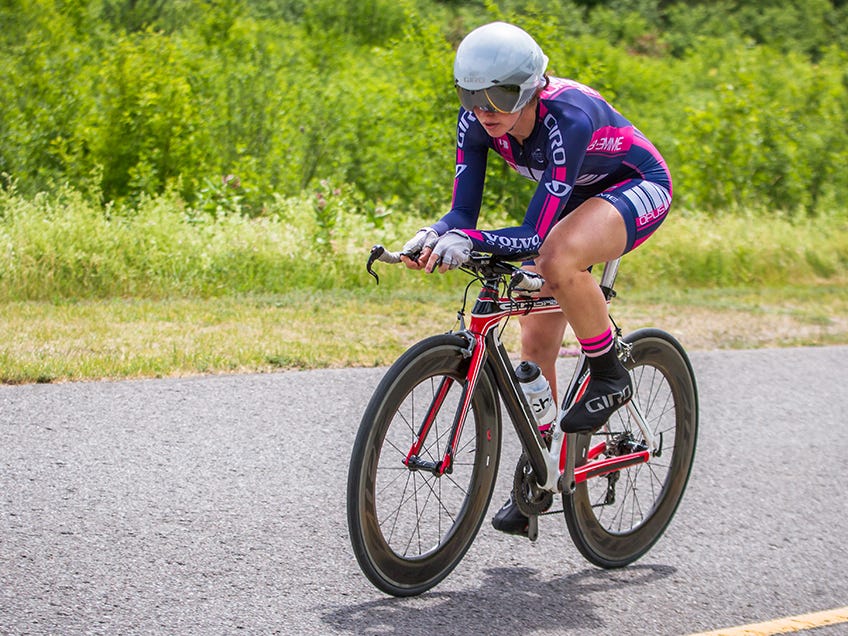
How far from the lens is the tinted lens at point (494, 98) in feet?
12.4

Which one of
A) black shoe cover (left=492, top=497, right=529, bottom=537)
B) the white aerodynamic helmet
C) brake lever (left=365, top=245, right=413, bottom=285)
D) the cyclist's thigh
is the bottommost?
black shoe cover (left=492, top=497, right=529, bottom=537)

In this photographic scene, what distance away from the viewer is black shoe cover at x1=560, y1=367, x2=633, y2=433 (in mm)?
4273

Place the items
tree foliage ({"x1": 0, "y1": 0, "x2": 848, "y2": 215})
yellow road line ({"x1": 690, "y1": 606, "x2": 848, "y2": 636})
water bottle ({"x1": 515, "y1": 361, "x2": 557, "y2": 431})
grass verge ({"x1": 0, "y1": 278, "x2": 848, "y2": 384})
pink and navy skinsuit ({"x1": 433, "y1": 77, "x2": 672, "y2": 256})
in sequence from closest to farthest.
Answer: pink and navy skinsuit ({"x1": 433, "y1": 77, "x2": 672, "y2": 256}) < yellow road line ({"x1": 690, "y1": 606, "x2": 848, "y2": 636}) < water bottle ({"x1": 515, "y1": 361, "x2": 557, "y2": 431}) < grass verge ({"x1": 0, "y1": 278, "x2": 848, "y2": 384}) < tree foliage ({"x1": 0, "y1": 0, "x2": 848, "y2": 215})

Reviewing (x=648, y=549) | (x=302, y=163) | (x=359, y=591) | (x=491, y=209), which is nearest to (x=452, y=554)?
(x=359, y=591)

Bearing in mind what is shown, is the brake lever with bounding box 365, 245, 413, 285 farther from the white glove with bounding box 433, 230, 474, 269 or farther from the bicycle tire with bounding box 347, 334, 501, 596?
the bicycle tire with bounding box 347, 334, 501, 596

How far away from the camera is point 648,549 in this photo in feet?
15.9

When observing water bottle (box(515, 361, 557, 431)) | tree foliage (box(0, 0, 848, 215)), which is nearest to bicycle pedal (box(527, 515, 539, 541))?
water bottle (box(515, 361, 557, 431))

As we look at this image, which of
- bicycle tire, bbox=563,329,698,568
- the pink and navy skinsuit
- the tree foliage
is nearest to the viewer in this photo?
the pink and navy skinsuit

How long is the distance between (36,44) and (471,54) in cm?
1046

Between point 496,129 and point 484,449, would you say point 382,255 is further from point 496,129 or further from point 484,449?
point 484,449

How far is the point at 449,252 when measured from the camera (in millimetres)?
3574

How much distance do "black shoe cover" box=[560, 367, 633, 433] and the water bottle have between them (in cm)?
9

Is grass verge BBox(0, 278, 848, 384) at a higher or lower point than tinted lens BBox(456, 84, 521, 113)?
lower

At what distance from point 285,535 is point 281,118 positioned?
34.8 ft
